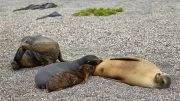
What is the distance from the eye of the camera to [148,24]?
10.2 meters

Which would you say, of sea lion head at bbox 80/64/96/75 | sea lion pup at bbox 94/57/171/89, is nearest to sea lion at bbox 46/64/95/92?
sea lion head at bbox 80/64/96/75

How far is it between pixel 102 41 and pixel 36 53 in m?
2.08

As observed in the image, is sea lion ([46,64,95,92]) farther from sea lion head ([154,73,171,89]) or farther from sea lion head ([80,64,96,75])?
sea lion head ([154,73,171,89])

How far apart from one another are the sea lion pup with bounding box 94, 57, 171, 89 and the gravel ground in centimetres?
10

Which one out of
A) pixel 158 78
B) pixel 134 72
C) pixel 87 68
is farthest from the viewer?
pixel 87 68

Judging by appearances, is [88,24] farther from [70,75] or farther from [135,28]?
[70,75]

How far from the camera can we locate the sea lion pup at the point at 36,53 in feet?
22.2

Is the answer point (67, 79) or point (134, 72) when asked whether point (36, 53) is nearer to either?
point (67, 79)

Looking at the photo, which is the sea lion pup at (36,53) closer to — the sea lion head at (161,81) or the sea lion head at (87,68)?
the sea lion head at (87,68)

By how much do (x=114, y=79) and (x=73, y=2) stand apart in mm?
11063

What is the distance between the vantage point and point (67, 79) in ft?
18.1

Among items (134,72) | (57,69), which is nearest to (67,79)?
(57,69)

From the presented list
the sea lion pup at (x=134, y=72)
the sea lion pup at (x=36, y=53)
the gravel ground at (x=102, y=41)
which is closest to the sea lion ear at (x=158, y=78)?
the sea lion pup at (x=134, y=72)

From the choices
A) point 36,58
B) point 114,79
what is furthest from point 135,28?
point 114,79
